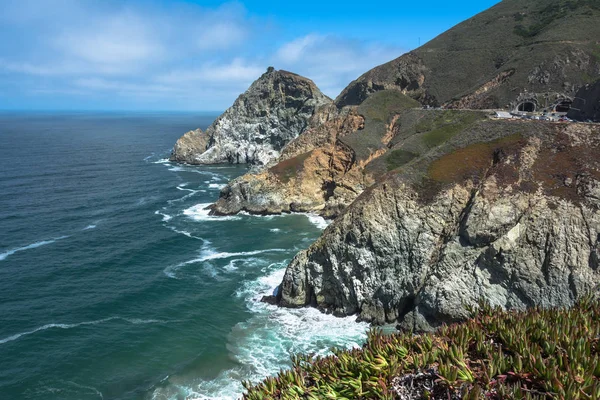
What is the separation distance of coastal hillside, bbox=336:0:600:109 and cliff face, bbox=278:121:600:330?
37448 mm

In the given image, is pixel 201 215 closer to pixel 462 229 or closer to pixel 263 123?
pixel 462 229

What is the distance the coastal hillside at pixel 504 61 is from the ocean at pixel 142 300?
52.4m

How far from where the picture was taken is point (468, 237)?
36.0m

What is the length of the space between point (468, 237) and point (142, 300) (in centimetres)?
3283

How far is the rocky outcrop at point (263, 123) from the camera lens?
445 feet

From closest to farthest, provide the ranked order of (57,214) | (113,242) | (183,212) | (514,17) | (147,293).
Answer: (147,293) < (113,242) < (57,214) < (183,212) < (514,17)

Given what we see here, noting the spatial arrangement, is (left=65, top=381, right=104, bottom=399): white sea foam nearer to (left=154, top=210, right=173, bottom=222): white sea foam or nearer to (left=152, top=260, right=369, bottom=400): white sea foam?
(left=152, top=260, right=369, bottom=400): white sea foam

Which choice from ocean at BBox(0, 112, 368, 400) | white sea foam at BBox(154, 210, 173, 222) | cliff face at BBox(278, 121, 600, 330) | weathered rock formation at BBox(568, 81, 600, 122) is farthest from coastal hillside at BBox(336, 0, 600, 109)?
white sea foam at BBox(154, 210, 173, 222)

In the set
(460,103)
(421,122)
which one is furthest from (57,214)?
(460,103)

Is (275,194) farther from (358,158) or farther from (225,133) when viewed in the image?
(225,133)

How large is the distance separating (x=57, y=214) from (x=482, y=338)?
71.6m

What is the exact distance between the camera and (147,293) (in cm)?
4331

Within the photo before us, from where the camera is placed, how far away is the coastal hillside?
83544 millimetres

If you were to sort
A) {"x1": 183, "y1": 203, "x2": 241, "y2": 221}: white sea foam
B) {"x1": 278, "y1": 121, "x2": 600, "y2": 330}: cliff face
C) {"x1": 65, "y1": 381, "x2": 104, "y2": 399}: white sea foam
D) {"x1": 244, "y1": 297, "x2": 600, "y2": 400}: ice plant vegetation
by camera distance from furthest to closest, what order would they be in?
1. {"x1": 183, "y1": 203, "x2": 241, "y2": 221}: white sea foam
2. {"x1": 278, "y1": 121, "x2": 600, "y2": 330}: cliff face
3. {"x1": 65, "y1": 381, "x2": 104, "y2": 399}: white sea foam
4. {"x1": 244, "y1": 297, "x2": 600, "y2": 400}: ice plant vegetation
